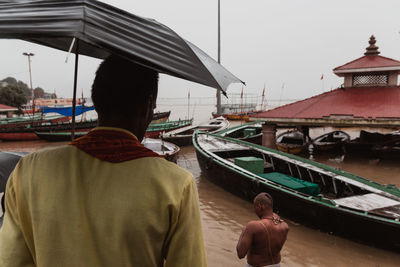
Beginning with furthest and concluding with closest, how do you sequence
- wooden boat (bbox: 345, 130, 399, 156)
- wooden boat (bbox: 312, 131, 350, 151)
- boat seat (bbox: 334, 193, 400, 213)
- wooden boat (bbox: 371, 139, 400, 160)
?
wooden boat (bbox: 312, 131, 350, 151) < wooden boat (bbox: 345, 130, 399, 156) < wooden boat (bbox: 371, 139, 400, 160) < boat seat (bbox: 334, 193, 400, 213)

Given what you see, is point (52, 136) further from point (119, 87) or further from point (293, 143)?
point (119, 87)

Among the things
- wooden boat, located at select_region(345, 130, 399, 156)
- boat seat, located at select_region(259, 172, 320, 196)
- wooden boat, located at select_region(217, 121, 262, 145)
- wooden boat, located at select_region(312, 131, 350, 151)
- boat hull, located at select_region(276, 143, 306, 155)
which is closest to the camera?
boat seat, located at select_region(259, 172, 320, 196)

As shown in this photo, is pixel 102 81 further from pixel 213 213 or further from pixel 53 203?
pixel 213 213

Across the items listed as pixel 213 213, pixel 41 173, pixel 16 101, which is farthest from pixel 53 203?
pixel 16 101

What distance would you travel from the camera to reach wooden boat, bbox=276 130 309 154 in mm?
16266

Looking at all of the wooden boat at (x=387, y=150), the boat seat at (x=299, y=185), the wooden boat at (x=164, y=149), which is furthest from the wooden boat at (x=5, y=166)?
the wooden boat at (x=387, y=150)

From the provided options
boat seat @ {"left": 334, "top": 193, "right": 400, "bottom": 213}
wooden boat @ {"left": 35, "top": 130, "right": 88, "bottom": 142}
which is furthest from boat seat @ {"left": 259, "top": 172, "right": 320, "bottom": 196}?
wooden boat @ {"left": 35, "top": 130, "right": 88, "bottom": 142}

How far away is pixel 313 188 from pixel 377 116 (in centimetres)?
687

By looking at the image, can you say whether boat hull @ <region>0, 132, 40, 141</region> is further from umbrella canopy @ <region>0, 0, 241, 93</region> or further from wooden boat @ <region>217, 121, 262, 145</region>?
umbrella canopy @ <region>0, 0, 241, 93</region>

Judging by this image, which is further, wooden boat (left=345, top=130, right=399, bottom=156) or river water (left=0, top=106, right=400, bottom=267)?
wooden boat (left=345, top=130, right=399, bottom=156)

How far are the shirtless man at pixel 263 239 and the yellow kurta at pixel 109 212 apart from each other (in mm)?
2701

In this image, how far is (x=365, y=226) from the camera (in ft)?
19.2

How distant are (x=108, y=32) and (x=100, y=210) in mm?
817

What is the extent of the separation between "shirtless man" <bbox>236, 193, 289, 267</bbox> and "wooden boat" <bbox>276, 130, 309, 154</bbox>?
1318 centimetres
